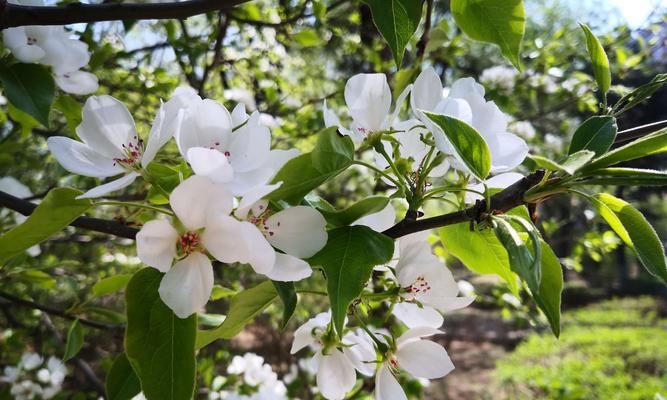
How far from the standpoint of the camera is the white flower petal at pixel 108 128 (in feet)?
1.75

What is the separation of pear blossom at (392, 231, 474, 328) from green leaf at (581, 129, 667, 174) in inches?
7.4

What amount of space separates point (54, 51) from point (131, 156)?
0.34m

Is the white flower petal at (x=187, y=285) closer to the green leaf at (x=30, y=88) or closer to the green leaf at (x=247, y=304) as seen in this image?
the green leaf at (x=247, y=304)

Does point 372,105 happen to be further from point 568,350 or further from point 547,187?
point 568,350

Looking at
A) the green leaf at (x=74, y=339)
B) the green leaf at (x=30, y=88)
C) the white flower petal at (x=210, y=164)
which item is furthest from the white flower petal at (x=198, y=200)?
the green leaf at (x=74, y=339)

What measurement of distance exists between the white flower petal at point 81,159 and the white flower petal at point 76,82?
0.32 metres

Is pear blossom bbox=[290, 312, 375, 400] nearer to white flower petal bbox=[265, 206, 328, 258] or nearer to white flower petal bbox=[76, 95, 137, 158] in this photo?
white flower petal bbox=[265, 206, 328, 258]

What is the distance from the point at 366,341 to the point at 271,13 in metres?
1.85

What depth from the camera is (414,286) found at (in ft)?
1.88

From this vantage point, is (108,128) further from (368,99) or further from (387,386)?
(387,386)

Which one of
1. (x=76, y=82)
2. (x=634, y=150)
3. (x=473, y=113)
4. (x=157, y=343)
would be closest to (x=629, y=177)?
(x=634, y=150)

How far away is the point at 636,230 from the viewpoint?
0.43 meters

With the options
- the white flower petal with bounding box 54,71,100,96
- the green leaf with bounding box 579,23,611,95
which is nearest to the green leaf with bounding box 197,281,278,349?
the green leaf with bounding box 579,23,611,95

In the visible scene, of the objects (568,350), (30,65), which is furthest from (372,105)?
(568,350)
